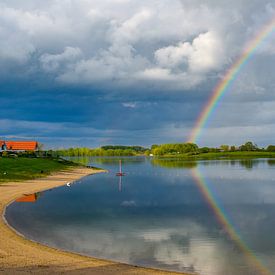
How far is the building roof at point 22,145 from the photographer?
165m

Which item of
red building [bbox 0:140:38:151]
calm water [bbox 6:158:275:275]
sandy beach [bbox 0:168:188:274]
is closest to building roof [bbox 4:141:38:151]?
red building [bbox 0:140:38:151]

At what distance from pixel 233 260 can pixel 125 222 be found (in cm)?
1251

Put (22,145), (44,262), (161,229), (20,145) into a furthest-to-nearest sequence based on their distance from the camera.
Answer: (22,145), (20,145), (161,229), (44,262)

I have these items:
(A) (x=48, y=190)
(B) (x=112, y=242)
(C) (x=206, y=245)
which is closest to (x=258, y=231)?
(C) (x=206, y=245)

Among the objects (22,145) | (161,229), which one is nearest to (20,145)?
(22,145)

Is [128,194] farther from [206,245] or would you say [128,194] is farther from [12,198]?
[206,245]

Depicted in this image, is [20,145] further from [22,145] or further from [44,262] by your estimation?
[44,262]

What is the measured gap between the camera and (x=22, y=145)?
169375 mm

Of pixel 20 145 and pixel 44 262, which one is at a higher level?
pixel 20 145

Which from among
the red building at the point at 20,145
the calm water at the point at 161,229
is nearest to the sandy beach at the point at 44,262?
the calm water at the point at 161,229

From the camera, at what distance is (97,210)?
128 feet

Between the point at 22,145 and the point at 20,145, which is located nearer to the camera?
the point at 20,145

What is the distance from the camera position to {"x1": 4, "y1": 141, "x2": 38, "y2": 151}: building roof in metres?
165

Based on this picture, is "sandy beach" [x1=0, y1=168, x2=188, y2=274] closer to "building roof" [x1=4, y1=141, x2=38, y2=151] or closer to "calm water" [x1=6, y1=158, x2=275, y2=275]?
"calm water" [x1=6, y1=158, x2=275, y2=275]
